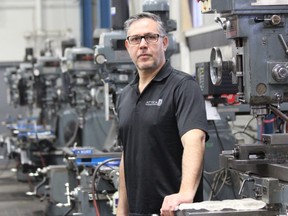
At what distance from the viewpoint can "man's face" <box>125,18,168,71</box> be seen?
3.04 metres

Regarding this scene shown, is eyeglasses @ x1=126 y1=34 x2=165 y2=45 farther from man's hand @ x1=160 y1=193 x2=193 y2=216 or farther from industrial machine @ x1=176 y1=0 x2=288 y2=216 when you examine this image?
man's hand @ x1=160 y1=193 x2=193 y2=216

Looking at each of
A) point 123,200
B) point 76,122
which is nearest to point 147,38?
point 123,200

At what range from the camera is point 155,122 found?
3.01 metres

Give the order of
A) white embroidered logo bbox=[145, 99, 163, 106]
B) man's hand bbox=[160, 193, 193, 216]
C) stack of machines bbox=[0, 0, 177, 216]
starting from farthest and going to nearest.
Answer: stack of machines bbox=[0, 0, 177, 216] → white embroidered logo bbox=[145, 99, 163, 106] → man's hand bbox=[160, 193, 193, 216]

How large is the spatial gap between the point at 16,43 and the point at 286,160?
39.9ft

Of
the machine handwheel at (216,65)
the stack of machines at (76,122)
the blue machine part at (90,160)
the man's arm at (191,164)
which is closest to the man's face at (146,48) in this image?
the machine handwheel at (216,65)

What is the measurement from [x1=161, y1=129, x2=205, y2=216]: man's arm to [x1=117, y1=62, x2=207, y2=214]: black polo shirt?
0.22 ft

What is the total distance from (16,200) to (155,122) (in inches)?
248

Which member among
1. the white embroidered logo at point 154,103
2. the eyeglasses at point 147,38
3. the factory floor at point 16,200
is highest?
the eyeglasses at point 147,38

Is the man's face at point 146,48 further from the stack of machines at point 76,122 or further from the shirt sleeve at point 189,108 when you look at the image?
the stack of machines at point 76,122

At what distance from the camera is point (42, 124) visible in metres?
10.8

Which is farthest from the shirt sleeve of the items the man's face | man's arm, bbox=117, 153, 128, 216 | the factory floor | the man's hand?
the factory floor

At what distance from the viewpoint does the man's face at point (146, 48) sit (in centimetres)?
304

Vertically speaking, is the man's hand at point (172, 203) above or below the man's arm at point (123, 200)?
above
